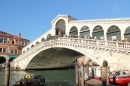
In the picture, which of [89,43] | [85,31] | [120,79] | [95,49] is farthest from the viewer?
[85,31]

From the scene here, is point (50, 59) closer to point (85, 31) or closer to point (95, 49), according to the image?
point (85, 31)

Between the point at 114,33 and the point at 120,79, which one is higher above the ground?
the point at 114,33

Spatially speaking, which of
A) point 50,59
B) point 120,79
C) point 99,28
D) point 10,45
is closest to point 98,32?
point 99,28

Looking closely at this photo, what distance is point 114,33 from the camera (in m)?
18.6

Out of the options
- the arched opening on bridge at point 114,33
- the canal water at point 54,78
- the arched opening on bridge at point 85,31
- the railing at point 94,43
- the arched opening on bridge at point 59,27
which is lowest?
the canal water at point 54,78

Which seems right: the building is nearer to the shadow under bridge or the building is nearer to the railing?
the shadow under bridge

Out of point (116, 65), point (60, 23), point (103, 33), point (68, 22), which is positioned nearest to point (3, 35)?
point (60, 23)

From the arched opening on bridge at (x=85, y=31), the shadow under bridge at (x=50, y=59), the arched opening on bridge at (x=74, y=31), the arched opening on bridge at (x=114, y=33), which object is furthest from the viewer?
the shadow under bridge at (x=50, y=59)

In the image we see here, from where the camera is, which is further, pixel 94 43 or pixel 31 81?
pixel 94 43

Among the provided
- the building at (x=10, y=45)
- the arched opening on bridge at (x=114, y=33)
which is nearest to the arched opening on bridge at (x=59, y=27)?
the arched opening on bridge at (x=114, y=33)

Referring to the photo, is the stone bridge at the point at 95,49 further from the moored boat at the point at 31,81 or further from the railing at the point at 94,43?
the moored boat at the point at 31,81

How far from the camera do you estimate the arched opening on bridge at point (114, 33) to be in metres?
18.3

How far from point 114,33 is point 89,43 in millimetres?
4070

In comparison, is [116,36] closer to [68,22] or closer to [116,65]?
[116,65]
